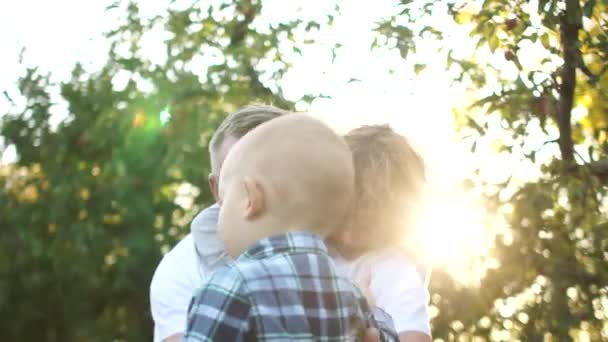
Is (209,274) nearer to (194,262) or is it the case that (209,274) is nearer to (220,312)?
(194,262)

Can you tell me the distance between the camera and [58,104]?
6391 millimetres

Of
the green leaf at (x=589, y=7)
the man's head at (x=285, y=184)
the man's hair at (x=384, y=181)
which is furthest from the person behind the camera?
the green leaf at (x=589, y=7)

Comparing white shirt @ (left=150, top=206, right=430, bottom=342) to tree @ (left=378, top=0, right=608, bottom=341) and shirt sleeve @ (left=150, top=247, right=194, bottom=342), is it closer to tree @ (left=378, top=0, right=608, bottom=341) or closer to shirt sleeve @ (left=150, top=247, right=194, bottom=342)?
shirt sleeve @ (left=150, top=247, right=194, bottom=342)

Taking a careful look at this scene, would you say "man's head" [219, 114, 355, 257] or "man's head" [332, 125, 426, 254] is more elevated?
"man's head" [219, 114, 355, 257]

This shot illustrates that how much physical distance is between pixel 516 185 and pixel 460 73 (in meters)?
0.58

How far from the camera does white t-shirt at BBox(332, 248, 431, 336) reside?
268cm

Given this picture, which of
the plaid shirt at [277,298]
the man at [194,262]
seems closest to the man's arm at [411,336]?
the man at [194,262]

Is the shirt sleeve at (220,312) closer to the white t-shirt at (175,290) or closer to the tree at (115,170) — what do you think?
the white t-shirt at (175,290)

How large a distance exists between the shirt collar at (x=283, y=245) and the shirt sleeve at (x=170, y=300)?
2.85 ft

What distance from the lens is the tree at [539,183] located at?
506 centimetres

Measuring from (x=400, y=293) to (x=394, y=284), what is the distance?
0.9 inches

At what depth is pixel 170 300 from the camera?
2.81 meters

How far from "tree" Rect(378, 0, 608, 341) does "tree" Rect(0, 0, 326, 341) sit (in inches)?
35.6

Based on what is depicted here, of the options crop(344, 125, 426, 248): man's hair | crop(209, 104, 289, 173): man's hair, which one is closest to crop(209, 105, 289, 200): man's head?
crop(209, 104, 289, 173): man's hair
